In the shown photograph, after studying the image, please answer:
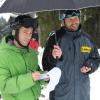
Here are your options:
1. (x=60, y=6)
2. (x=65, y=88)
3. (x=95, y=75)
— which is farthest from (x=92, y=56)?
(x=95, y=75)

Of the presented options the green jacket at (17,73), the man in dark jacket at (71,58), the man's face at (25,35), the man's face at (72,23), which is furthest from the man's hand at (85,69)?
the man's face at (25,35)

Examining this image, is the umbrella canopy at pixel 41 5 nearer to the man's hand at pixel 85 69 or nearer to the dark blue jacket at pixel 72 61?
the dark blue jacket at pixel 72 61

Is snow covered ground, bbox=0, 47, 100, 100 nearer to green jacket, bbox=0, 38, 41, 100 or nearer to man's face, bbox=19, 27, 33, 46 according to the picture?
green jacket, bbox=0, 38, 41, 100

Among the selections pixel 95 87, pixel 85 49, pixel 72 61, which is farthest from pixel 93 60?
pixel 95 87

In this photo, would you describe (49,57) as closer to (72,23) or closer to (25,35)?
(72,23)

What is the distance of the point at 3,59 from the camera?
4.01 meters

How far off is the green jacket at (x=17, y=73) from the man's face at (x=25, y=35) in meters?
0.10

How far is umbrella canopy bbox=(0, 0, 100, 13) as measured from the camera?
13.7 ft

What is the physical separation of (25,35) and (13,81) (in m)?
0.53

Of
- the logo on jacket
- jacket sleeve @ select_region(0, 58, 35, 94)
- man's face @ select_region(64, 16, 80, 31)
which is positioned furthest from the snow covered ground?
jacket sleeve @ select_region(0, 58, 35, 94)

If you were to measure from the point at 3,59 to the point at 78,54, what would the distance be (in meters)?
1.26

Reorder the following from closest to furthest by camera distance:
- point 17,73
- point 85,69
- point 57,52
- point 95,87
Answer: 1. point 17,73
2. point 57,52
3. point 85,69
4. point 95,87

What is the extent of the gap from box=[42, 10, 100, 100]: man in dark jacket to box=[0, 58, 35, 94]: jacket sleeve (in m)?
0.93

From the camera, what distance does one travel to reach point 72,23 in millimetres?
4887
